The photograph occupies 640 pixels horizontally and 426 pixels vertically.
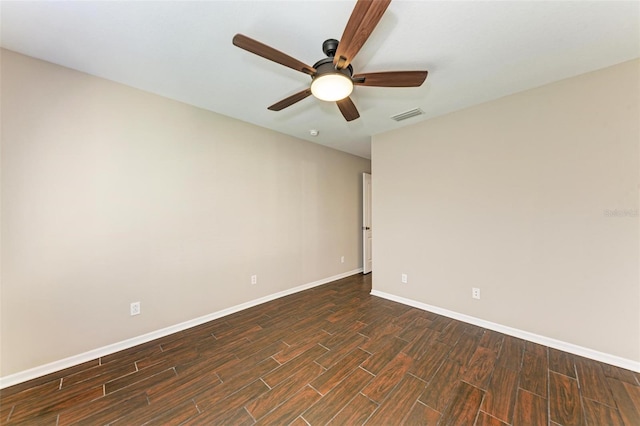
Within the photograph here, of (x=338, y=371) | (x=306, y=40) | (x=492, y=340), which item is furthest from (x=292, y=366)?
(x=306, y=40)

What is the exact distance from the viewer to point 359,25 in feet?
4.20

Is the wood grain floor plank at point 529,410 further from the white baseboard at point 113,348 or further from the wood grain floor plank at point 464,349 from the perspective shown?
the white baseboard at point 113,348

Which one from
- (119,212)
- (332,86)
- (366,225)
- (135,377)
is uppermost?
(332,86)

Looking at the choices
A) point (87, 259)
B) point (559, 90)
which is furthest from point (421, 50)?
point (87, 259)

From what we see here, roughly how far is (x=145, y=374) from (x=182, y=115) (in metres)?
2.61

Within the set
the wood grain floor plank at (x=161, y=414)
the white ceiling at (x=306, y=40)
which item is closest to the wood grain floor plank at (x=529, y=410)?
the wood grain floor plank at (x=161, y=414)

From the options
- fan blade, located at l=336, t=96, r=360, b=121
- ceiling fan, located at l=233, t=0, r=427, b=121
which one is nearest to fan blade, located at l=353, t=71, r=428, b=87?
ceiling fan, located at l=233, t=0, r=427, b=121

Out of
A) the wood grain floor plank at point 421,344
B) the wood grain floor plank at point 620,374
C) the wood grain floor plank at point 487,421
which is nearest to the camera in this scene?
the wood grain floor plank at point 487,421

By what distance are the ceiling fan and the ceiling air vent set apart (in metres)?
1.20

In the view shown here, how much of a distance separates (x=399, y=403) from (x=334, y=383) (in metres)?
0.48

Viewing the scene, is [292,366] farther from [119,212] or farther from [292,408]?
[119,212]

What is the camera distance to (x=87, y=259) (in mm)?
2145

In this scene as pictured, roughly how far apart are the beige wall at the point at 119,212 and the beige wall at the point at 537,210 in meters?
2.20

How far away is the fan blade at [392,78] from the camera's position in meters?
1.70
